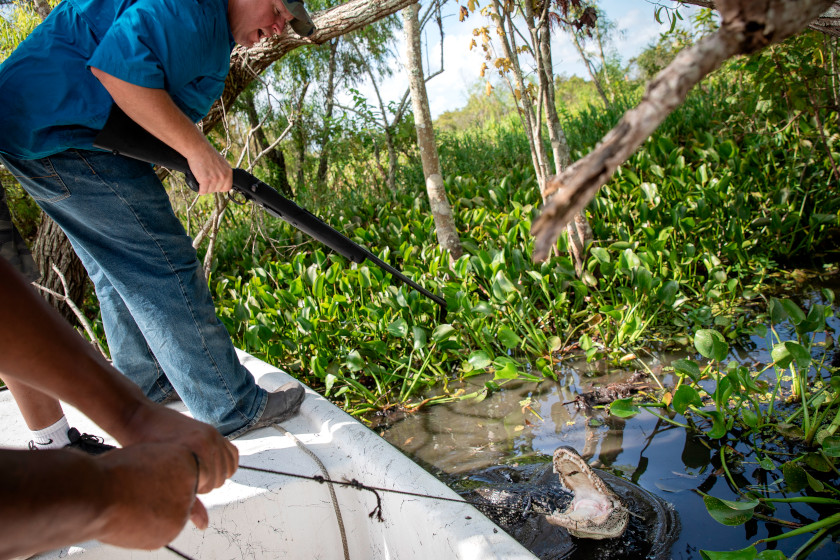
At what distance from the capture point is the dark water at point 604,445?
5.27 ft

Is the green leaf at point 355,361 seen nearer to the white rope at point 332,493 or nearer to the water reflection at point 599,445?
the water reflection at point 599,445

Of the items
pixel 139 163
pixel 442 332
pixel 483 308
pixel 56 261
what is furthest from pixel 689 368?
pixel 56 261

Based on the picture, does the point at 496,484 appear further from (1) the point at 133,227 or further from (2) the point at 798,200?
(2) the point at 798,200

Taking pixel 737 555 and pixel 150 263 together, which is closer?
pixel 737 555

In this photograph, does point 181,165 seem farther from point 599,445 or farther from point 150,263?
point 599,445

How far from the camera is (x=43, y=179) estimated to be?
5.52 feet

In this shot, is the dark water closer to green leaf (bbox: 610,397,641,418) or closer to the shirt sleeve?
green leaf (bbox: 610,397,641,418)

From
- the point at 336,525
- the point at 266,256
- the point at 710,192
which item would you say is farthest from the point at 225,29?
the point at 266,256

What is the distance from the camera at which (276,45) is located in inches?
158

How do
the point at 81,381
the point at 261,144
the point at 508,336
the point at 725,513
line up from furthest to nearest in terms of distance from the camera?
1. the point at 261,144
2. the point at 508,336
3. the point at 725,513
4. the point at 81,381

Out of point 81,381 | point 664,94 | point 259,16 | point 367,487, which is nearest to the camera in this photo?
point 664,94

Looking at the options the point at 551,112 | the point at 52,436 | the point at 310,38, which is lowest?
the point at 52,436

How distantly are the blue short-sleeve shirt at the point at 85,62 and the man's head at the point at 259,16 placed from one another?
4.9 inches

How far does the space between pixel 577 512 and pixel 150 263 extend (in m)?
1.45
